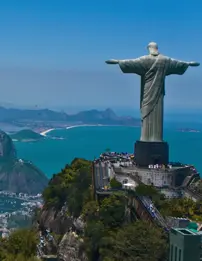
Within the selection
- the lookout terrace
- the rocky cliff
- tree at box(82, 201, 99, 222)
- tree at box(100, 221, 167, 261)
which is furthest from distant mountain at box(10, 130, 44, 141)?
tree at box(100, 221, 167, 261)

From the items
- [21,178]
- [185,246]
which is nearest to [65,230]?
[185,246]

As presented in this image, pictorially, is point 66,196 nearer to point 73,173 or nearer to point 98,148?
point 73,173

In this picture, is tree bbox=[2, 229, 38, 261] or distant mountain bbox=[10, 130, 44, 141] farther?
distant mountain bbox=[10, 130, 44, 141]

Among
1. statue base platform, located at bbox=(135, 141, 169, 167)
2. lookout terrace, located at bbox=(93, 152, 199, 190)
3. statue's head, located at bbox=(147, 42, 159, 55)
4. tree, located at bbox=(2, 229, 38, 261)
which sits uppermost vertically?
statue's head, located at bbox=(147, 42, 159, 55)

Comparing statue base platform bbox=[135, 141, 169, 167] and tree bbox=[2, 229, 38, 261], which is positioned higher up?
statue base platform bbox=[135, 141, 169, 167]

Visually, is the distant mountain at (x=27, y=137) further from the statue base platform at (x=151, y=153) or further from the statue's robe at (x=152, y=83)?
the statue base platform at (x=151, y=153)

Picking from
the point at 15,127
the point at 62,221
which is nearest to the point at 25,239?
the point at 62,221

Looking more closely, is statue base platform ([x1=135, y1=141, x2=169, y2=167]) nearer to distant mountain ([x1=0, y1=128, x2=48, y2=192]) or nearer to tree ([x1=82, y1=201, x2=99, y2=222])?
tree ([x1=82, y1=201, x2=99, y2=222])

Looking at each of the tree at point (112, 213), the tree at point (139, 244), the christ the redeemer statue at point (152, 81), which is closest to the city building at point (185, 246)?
the tree at point (139, 244)
